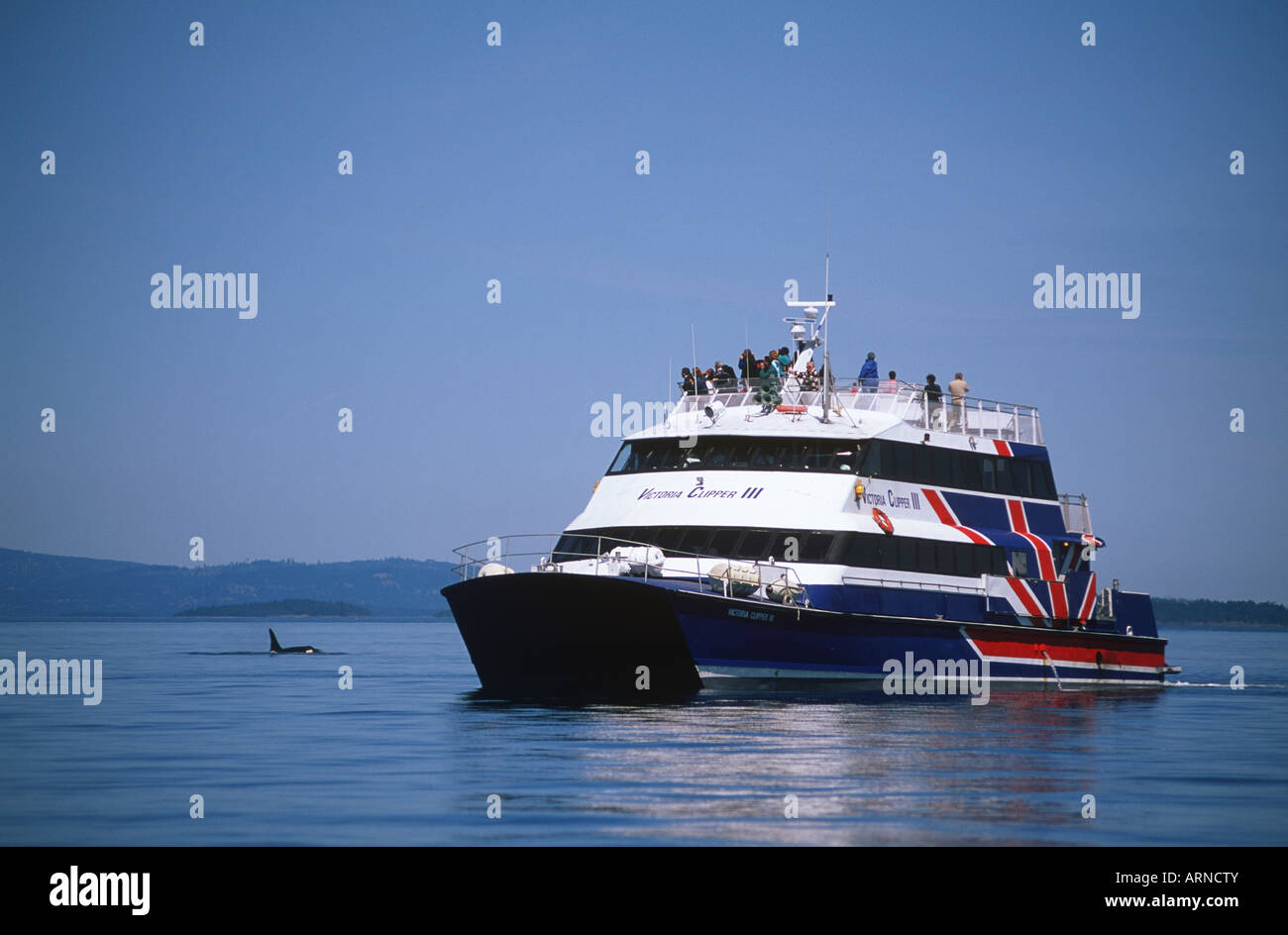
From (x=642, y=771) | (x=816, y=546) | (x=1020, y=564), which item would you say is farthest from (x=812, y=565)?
(x=642, y=771)

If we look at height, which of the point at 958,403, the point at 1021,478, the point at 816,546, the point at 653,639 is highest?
the point at 958,403

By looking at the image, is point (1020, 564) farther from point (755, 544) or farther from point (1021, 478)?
point (755, 544)

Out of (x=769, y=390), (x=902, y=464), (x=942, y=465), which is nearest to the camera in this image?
(x=902, y=464)

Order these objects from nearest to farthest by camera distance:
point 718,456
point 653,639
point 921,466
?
point 653,639 → point 718,456 → point 921,466

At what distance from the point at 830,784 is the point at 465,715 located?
941 centimetres

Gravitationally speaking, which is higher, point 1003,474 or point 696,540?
point 1003,474

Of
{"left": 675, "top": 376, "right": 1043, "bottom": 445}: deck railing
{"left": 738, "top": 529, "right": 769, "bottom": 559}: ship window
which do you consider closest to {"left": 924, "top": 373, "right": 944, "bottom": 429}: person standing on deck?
{"left": 675, "top": 376, "right": 1043, "bottom": 445}: deck railing

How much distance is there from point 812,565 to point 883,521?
208 cm

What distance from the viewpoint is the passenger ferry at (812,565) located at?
2562 centimetres

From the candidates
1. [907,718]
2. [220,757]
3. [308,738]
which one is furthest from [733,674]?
[220,757]

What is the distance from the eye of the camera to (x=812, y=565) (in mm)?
27844

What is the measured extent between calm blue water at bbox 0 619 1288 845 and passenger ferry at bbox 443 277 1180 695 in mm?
1162

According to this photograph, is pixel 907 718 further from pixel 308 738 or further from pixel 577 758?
pixel 308 738

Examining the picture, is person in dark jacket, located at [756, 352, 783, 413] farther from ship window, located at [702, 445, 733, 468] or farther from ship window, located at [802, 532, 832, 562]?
ship window, located at [802, 532, 832, 562]
